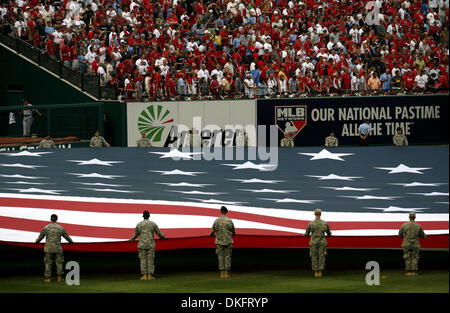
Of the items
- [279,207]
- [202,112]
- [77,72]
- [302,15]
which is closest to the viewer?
[279,207]

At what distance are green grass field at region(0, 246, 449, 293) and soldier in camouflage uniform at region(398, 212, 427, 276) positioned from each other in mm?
329

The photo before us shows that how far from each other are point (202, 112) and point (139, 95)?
2.35m

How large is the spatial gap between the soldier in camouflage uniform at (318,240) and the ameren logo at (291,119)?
842 centimetres

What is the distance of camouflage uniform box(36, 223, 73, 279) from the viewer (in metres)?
20.1

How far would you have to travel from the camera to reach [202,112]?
29125 mm

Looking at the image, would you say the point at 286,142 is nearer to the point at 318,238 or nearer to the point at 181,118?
the point at 181,118

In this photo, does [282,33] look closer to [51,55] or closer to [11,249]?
[51,55]

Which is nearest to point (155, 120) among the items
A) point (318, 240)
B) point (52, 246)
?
point (52, 246)

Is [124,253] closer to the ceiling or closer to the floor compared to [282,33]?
closer to the floor

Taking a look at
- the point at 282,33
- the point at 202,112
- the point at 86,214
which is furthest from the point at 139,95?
the point at 86,214

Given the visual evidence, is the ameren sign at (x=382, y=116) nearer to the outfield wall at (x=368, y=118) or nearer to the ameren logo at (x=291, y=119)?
the outfield wall at (x=368, y=118)

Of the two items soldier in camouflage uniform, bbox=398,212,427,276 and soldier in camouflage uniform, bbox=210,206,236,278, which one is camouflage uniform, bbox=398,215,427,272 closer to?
soldier in camouflage uniform, bbox=398,212,427,276

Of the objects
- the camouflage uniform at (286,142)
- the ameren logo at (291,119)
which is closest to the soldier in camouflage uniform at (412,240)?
the camouflage uniform at (286,142)

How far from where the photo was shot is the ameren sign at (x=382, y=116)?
90.8 feet
